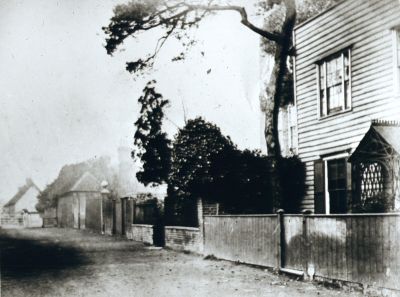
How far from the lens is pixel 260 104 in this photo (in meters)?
29.9

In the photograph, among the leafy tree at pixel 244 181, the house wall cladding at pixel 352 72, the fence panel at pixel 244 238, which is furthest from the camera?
the leafy tree at pixel 244 181

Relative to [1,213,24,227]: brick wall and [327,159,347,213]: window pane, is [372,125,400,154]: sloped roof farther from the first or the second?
[1,213,24,227]: brick wall

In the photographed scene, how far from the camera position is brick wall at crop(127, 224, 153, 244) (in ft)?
63.6

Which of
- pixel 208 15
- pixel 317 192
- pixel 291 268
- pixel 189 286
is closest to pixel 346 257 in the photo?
pixel 291 268

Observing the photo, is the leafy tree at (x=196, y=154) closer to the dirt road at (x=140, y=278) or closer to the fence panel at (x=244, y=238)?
the fence panel at (x=244, y=238)

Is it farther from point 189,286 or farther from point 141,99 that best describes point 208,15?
point 189,286

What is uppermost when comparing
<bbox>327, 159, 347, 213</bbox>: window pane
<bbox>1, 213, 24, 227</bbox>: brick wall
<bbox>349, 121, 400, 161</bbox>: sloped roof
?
<bbox>349, 121, 400, 161</bbox>: sloped roof

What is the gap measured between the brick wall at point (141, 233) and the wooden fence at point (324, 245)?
6.49 metres

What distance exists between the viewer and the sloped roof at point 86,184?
52.9 metres

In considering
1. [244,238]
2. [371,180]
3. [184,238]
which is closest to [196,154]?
[184,238]

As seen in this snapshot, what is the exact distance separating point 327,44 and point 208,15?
3.46 meters

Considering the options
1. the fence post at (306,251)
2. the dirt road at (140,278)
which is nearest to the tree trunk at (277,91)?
the dirt road at (140,278)

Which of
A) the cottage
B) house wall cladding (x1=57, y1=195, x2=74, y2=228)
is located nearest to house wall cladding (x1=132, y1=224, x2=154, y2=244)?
the cottage

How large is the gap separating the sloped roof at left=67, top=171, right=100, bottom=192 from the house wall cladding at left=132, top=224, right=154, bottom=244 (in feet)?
100
